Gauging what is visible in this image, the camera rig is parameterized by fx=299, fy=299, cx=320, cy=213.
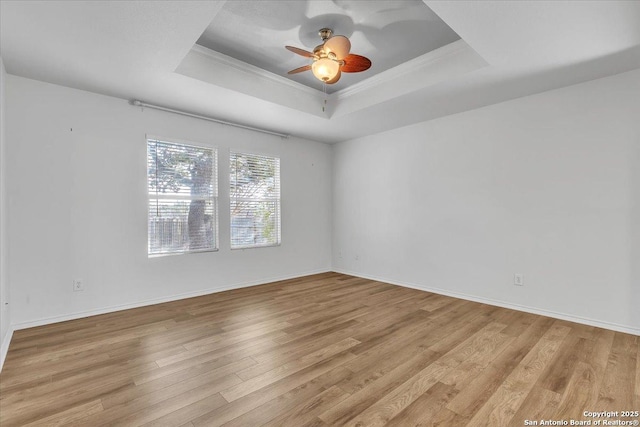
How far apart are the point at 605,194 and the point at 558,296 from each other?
3.83 ft

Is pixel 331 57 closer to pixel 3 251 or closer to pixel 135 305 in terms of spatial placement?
pixel 3 251

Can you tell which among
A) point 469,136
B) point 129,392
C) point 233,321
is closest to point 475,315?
point 469,136

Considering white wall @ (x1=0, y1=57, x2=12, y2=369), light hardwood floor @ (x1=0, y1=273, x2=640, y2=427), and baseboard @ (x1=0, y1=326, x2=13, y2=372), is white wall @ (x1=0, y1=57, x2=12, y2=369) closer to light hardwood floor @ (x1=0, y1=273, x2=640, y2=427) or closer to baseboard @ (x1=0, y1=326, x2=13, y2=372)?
baseboard @ (x1=0, y1=326, x2=13, y2=372)

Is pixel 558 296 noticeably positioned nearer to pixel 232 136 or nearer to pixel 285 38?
pixel 285 38

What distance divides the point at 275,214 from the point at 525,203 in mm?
3570

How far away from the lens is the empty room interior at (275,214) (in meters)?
1.98

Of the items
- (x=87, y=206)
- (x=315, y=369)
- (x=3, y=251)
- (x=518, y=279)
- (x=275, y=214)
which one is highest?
(x=87, y=206)

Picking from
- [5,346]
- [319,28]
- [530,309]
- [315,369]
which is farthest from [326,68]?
[5,346]

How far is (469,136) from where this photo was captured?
402 cm

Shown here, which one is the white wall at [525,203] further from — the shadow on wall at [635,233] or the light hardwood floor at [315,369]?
the light hardwood floor at [315,369]

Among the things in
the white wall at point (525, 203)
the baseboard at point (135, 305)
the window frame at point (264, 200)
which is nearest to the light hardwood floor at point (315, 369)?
the baseboard at point (135, 305)

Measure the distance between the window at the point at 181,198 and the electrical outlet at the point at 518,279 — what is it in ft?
13.0

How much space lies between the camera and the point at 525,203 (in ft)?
11.6

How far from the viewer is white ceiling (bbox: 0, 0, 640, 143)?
2057 millimetres
